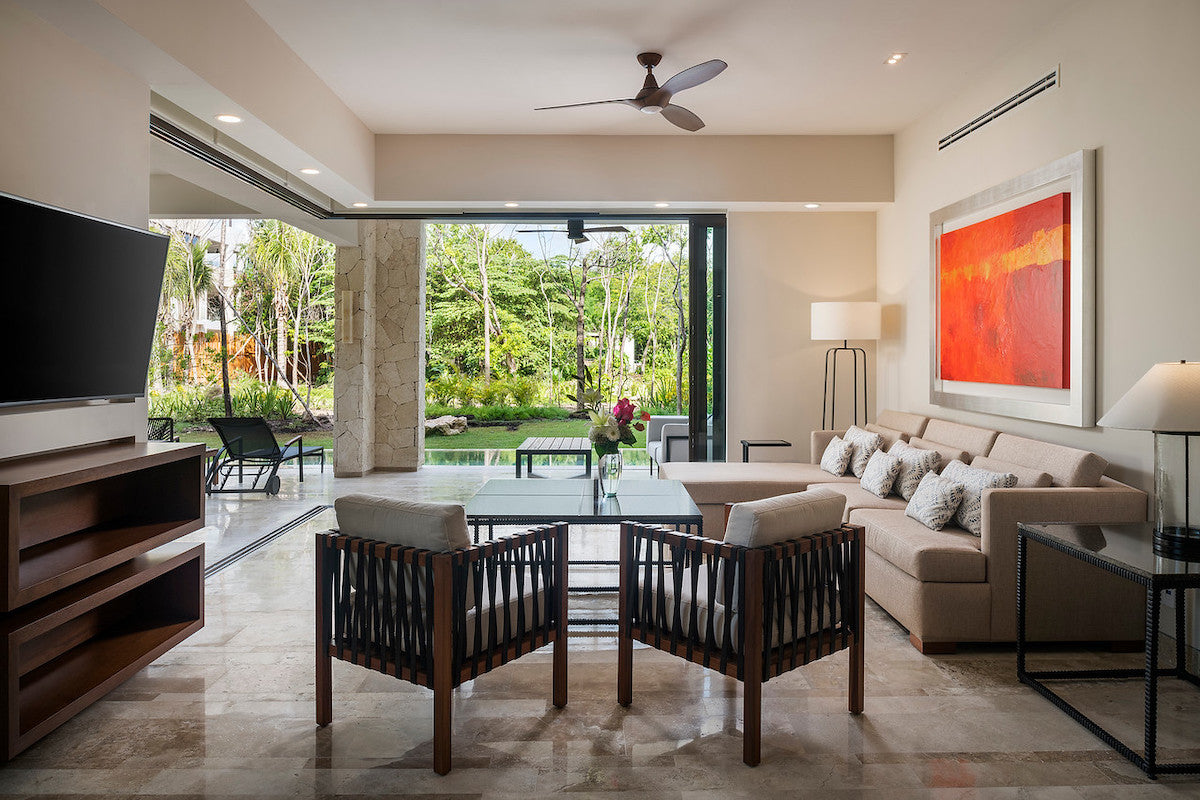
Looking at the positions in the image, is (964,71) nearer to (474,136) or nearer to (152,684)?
(474,136)

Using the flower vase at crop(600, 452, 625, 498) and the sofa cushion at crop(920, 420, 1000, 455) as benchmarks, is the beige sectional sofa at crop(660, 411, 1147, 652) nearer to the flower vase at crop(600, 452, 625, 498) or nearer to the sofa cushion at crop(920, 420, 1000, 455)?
the sofa cushion at crop(920, 420, 1000, 455)

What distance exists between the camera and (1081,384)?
3721 mm

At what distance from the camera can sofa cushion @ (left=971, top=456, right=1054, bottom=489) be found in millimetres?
3436

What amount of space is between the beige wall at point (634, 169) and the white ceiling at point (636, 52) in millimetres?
310

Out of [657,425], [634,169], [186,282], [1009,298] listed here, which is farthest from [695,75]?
[186,282]

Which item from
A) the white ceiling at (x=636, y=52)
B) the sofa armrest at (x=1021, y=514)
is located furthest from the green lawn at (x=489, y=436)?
the sofa armrest at (x=1021, y=514)

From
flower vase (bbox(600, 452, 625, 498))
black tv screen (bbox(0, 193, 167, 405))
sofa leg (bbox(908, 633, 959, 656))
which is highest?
black tv screen (bbox(0, 193, 167, 405))

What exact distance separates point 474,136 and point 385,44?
1.82 m

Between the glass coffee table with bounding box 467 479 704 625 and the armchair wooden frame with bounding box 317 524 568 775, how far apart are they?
566 millimetres

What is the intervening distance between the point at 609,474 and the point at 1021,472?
193cm

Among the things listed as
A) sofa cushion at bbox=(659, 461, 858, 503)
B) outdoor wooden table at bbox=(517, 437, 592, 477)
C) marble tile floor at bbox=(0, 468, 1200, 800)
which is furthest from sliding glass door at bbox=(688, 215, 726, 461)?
marble tile floor at bbox=(0, 468, 1200, 800)

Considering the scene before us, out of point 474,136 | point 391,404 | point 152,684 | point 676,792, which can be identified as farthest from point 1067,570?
point 391,404

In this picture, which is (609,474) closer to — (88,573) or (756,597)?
(756,597)

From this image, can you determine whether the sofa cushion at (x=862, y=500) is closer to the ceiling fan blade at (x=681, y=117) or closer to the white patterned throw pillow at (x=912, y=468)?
the white patterned throw pillow at (x=912, y=468)
